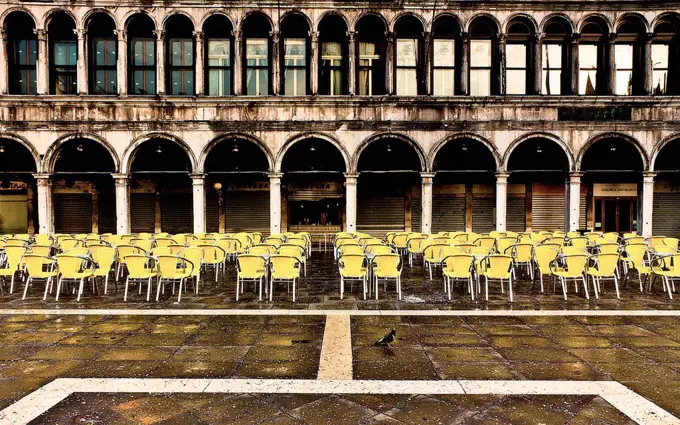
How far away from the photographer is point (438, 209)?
22156mm

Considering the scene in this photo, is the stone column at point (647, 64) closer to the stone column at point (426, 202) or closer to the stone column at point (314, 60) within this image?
the stone column at point (426, 202)

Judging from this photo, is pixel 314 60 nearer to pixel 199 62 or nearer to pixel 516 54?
pixel 199 62

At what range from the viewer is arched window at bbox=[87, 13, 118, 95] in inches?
790

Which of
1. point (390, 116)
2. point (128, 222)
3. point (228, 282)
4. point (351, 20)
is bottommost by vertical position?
point (228, 282)

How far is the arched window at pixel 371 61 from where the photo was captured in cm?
2025

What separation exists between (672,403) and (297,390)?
3467 millimetres

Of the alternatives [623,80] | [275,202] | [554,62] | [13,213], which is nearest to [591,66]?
[623,80]

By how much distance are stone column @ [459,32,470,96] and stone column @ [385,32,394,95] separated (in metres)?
2.90

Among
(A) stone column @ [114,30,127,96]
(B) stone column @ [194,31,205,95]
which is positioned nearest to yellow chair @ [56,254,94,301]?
(B) stone column @ [194,31,205,95]

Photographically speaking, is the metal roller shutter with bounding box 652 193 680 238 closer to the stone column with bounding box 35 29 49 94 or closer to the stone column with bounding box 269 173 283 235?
the stone column with bounding box 269 173 283 235

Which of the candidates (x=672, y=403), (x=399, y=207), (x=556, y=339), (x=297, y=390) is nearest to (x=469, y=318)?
(x=556, y=339)

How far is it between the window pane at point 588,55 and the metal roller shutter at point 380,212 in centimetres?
998

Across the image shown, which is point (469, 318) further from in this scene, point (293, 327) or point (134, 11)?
point (134, 11)

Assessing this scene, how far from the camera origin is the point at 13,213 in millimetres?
21672
